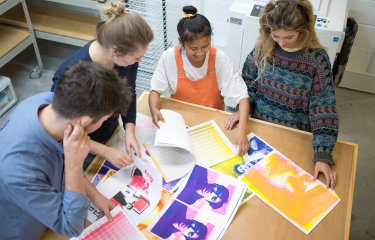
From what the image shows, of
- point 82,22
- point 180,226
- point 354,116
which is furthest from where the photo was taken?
point 82,22

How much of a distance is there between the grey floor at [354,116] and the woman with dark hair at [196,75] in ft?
3.53

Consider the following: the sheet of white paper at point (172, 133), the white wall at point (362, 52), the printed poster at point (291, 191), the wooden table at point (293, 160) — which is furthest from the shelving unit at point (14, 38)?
the white wall at point (362, 52)

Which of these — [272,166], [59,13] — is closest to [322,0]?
[272,166]

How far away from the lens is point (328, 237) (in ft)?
3.54

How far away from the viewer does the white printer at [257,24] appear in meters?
2.02

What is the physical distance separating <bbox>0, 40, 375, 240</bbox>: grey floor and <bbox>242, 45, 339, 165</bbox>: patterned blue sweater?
2.74 feet

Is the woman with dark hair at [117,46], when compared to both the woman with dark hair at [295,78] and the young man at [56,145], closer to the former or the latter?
the young man at [56,145]

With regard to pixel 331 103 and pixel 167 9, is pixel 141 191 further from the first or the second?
pixel 167 9

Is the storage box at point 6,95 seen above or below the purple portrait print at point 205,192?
below

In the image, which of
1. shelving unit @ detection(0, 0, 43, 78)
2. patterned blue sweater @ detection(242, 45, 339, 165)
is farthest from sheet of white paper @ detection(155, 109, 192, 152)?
shelving unit @ detection(0, 0, 43, 78)

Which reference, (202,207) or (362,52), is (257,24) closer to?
(362,52)

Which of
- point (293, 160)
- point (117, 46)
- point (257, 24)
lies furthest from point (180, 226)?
point (257, 24)

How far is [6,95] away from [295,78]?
219 centimetres

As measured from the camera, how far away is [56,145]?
93 centimetres
